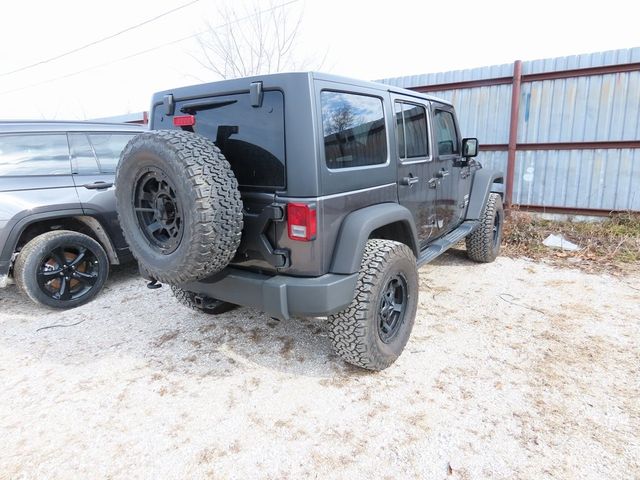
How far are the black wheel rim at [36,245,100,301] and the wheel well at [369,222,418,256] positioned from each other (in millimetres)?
3042

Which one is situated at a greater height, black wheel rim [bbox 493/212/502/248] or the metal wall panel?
the metal wall panel

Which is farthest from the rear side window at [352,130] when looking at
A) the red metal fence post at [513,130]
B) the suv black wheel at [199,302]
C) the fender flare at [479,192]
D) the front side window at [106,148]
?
the red metal fence post at [513,130]

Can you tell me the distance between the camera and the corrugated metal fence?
18.9 feet

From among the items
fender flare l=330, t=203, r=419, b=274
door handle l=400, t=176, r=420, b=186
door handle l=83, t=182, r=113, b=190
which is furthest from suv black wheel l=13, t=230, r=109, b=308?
door handle l=400, t=176, r=420, b=186

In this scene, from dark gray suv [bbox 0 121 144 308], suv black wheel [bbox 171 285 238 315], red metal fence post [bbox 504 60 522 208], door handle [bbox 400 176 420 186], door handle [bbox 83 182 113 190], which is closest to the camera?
suv black wheel [bbox 171 285 238 315]

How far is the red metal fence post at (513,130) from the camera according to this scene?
6.29 meters

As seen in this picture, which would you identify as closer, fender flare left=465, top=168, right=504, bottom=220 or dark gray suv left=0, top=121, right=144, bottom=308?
dark gray suv left=0, top=121, right=144, bottom=308

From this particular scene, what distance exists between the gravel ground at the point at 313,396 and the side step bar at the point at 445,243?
0.57 metres

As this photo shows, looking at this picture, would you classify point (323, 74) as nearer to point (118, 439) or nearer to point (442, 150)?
point (442, 150)

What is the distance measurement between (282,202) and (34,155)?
3.07 m

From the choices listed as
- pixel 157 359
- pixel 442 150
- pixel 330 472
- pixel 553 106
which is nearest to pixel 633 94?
pixel 553 106

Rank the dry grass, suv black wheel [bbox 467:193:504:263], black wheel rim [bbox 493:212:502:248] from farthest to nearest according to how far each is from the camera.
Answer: black wheel rim [bbox 493:212:502:248] → the dry grass → suv black wheel [bbox 467:193:504:263]

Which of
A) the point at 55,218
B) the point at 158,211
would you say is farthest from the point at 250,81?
the point at 55,218

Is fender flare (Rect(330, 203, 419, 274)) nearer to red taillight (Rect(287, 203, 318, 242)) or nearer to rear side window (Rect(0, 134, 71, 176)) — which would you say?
red taillight (Rect(287, 203, 318, 242))
